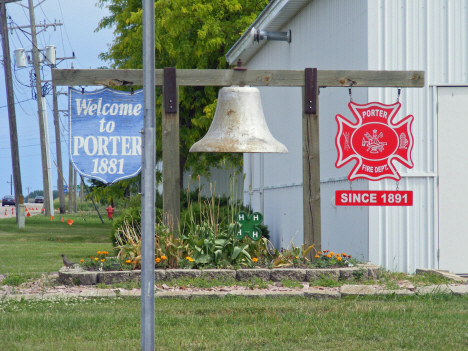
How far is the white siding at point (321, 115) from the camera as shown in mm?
9547

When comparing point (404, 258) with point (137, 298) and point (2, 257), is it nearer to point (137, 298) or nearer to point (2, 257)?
point (137, 298)

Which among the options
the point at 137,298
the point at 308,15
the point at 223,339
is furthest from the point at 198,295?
the point at 308,15

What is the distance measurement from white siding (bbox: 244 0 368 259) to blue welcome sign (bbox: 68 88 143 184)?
137 inches

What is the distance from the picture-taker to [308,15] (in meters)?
11.8

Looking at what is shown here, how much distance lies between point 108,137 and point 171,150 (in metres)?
1.04

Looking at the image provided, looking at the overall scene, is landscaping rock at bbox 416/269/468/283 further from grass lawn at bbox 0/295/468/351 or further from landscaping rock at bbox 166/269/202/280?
landscaping rock at bbox 166/269/202/280

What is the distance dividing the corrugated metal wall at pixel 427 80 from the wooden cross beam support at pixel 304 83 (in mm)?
729

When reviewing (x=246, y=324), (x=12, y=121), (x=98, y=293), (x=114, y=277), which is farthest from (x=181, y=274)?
(x=12, y=121)

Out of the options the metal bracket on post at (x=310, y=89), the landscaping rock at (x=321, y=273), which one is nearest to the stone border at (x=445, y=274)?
the landscaping rock at (x=321, y=273)

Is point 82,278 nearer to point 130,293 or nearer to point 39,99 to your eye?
point 130,293

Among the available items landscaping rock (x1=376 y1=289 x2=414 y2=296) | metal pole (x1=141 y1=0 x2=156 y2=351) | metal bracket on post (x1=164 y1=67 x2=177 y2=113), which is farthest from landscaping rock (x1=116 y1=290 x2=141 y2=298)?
metal pole (x1=141 y1=0 x2=156 y2=351)

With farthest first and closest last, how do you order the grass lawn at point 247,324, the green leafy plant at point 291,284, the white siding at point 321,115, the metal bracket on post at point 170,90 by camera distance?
1. the white siding at point 321,115
2. the metal bracket on post at point 170,90
3. the green leafy plant at point 291,284
4. the grass lawn at point 247,324

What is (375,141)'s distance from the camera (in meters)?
8.51

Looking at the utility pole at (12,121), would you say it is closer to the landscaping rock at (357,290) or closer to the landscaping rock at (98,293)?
the landscaping rock at (98,293)
